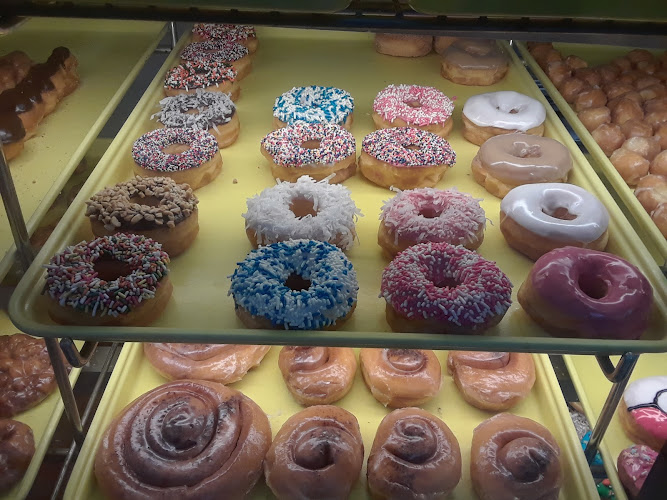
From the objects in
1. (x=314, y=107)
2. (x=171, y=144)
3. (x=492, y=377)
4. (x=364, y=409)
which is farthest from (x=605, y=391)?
(x=171, y=144)

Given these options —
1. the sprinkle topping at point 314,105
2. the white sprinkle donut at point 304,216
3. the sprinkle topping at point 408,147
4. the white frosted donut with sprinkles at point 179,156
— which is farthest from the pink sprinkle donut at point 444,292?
the sprinkle topping at point 314,105

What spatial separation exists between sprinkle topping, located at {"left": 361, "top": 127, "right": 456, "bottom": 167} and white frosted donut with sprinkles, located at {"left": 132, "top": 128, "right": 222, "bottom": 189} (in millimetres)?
549

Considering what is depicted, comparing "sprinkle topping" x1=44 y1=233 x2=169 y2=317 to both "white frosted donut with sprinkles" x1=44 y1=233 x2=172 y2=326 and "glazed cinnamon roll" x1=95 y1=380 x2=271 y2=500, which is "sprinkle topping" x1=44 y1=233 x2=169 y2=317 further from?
"glazed cinnamon roll" x1=95 y1=380 x2=271 y2=500

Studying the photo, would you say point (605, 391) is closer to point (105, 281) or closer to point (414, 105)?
point (414, 105)

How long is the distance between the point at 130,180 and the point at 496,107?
145cm

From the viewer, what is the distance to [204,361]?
84.3 inches

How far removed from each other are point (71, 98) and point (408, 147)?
1.42 m

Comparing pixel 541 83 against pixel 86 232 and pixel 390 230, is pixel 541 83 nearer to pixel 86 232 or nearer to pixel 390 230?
pixel 390 230

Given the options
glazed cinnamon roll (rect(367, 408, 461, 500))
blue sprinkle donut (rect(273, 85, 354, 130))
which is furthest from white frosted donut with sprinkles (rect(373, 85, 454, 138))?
glazed cinnamon roll (rect(367, 408, 461, 500))

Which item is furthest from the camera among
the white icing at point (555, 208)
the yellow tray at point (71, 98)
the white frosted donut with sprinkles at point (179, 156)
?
the white frosted donut with sprinkles at point (179, 156)

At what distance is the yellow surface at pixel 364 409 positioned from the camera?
1.91 meters

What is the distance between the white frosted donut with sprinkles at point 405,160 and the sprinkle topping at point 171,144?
0.55 m

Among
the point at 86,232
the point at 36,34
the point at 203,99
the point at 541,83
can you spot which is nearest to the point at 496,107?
the point at 541,83

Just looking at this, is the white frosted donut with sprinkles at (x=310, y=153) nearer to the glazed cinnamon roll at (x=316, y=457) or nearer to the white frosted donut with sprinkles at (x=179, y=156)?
the white frosted donut with sprinkles at (x=179, y=156)
